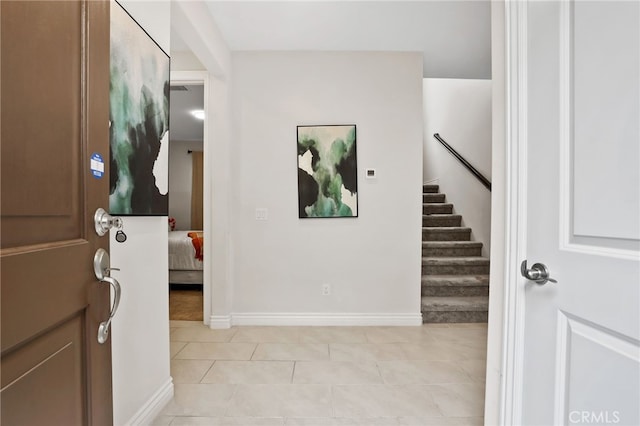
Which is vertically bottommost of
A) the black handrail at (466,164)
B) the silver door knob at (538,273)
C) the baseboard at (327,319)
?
the baseboard at (327,319)

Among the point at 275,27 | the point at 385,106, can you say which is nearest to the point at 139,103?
the point at 275,27

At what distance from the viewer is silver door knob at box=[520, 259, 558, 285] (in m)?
0.96

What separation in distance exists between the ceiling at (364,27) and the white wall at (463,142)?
44.5 inches

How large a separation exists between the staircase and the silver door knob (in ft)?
7.26

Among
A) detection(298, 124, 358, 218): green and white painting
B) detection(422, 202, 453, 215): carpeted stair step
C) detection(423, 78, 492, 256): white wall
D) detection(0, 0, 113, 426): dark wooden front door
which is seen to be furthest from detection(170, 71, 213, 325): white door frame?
detection(423, 78, 492, 256): white wall

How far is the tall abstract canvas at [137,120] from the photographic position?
129 cm

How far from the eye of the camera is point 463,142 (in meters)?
4.58

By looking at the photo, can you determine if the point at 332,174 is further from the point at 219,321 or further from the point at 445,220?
the point at 445,220

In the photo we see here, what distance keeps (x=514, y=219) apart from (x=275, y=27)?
2.44 meters

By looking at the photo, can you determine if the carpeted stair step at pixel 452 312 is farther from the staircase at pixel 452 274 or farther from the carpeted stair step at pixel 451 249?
the carpeted stair step at pixel 451 249

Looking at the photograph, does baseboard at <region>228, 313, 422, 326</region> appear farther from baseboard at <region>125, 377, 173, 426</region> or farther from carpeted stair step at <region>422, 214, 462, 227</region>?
carpeted stair step at <region>422, 214, 462, 227</region>

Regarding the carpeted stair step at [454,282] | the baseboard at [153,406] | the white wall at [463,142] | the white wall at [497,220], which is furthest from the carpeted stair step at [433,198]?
the baseboard at [153,406]

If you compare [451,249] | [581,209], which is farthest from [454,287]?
[581,209]

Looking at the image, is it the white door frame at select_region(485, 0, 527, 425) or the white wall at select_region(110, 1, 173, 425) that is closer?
the white door frame at select_region(485, 0, 527, 425)
